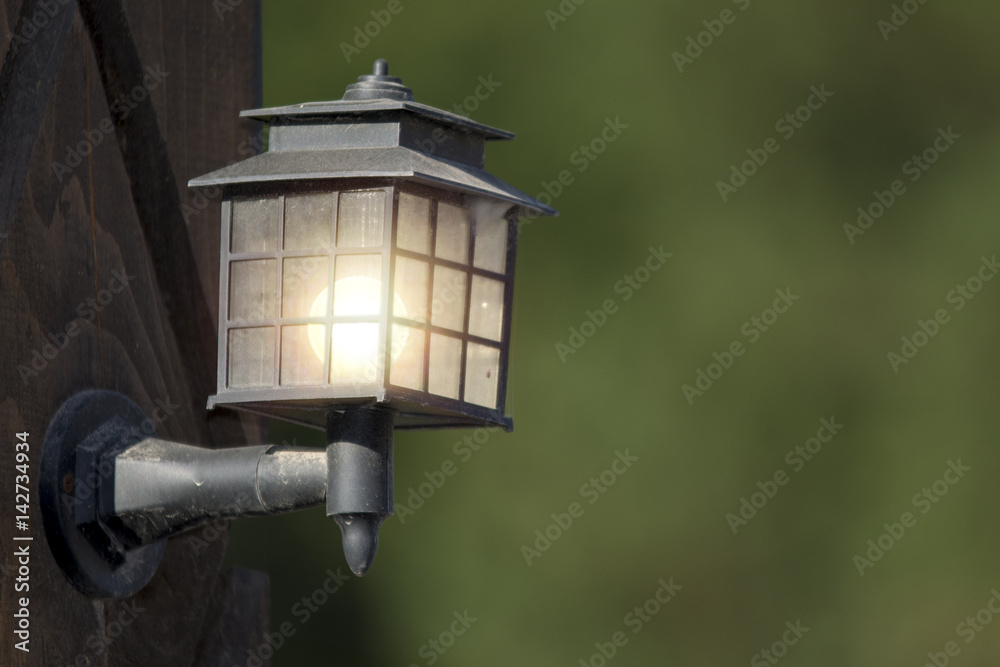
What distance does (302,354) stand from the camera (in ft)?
4.65

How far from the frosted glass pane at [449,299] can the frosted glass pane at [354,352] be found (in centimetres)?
8

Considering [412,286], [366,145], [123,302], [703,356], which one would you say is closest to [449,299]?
[412,286]

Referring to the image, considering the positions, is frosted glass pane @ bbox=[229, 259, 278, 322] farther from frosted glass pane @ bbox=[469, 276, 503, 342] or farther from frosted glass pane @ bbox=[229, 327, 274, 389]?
frosted glass pane @ bbox=[469, 276, 503, 342]

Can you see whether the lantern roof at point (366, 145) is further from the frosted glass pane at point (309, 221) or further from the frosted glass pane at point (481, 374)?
the frosted glass pane at point (481, 374)

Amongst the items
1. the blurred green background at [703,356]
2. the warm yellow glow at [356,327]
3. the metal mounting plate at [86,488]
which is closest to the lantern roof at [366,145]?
the warm yellow glow at [356,327]

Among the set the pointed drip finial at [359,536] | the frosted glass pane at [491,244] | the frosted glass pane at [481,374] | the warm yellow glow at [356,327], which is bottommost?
the pointed drip finial at [359,536]

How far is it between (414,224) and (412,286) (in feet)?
0.19

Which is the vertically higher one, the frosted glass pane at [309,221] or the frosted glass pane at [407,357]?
the frosted glass pane at [309,221]

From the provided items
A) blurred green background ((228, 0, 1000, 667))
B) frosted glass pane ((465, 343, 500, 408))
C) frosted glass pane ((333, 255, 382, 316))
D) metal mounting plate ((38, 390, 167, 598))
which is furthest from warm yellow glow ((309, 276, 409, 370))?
blurred green background ((228, 0, 1000, 667))

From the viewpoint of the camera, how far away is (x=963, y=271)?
4984mm

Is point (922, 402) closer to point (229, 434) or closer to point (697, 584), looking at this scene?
point (697, 584)

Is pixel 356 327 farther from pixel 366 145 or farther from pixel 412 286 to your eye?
pixel 366 145

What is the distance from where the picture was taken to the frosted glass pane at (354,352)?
1.37 meters

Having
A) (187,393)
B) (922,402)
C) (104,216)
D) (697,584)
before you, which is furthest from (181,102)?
(922,402)
